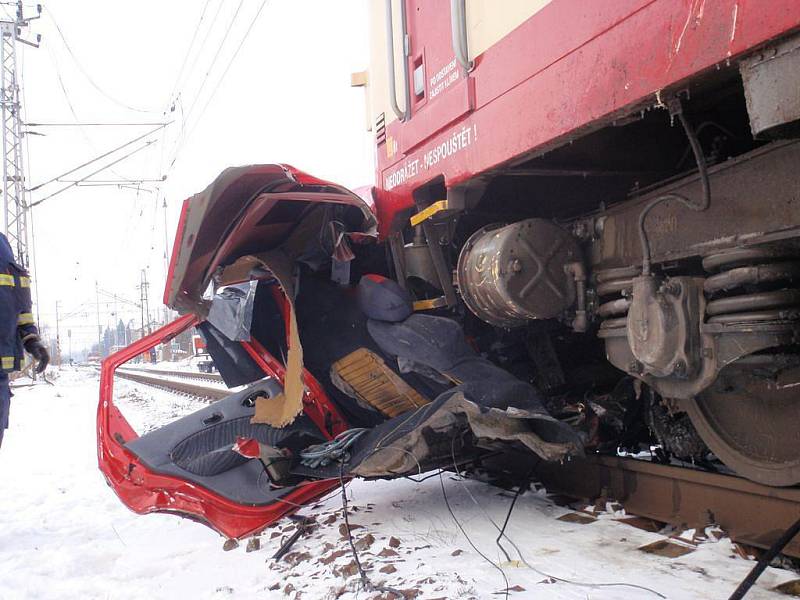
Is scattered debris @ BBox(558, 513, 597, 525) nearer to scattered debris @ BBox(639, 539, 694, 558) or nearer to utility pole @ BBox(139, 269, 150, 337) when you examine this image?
scattered debris @ BBox(639, 539, 694, 558)

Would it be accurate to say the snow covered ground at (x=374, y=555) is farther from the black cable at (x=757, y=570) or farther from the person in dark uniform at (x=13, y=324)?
the person in dark uniform at (x=13, y=324)

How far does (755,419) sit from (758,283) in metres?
0.98

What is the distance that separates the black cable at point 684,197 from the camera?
2.26m

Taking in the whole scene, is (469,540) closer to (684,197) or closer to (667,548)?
(667,548)

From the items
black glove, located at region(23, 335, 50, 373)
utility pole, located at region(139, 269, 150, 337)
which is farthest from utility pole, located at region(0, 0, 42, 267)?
utility pole, located at region(139, 269, 150, 337)

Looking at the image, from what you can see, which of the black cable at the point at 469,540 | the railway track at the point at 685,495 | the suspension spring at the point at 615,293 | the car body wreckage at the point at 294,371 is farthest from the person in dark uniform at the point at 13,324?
the suspension spring at the point at 615,293

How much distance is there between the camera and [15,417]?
46.4ft

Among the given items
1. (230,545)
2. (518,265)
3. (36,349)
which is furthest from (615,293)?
(36,349)

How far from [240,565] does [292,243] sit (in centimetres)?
195

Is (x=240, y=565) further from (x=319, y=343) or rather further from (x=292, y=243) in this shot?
(x=292, y=243)

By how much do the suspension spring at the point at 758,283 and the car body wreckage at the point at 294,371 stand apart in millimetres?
1080

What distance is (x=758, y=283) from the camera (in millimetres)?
2238

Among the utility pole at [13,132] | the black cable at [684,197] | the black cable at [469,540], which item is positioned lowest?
the black cable at [469,540]

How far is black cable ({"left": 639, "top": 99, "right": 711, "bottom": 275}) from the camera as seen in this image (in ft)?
7.42
